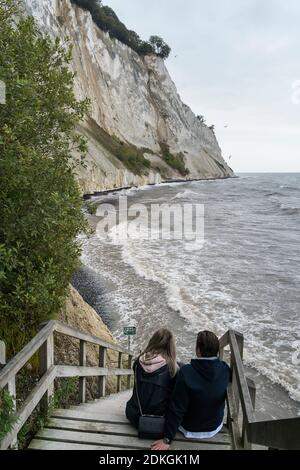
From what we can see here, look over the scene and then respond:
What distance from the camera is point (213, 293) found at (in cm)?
1576

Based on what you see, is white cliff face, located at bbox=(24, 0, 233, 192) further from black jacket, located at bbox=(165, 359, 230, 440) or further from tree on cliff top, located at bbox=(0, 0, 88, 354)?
black jacket, located at bbox=(165, 359, 230, 440)

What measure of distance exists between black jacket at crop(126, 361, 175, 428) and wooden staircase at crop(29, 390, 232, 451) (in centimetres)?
29

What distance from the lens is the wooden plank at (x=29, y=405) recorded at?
9.90 feet

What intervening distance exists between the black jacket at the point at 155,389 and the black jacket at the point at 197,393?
243 millimetres

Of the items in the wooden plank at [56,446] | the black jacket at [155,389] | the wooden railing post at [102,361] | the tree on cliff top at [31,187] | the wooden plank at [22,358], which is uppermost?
the tree on cliff top at [31,187]

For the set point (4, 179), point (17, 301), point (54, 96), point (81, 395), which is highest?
point (54, 96)

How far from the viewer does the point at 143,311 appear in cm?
1409

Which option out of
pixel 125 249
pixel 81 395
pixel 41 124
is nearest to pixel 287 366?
pixel 81 395

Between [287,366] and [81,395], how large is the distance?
7103 mm

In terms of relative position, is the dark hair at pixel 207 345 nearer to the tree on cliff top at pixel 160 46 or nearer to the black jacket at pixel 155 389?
the black jacket at pixel 155 389

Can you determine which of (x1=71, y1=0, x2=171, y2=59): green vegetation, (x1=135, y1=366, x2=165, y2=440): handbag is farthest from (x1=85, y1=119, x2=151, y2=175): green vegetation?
(x1=135, y1=366, x2=165, y2=440): handbag

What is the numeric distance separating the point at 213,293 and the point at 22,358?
1302 centimetres

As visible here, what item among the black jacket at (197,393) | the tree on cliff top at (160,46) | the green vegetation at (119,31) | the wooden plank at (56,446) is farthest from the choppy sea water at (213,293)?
the tree on cliff top at (160,46)
